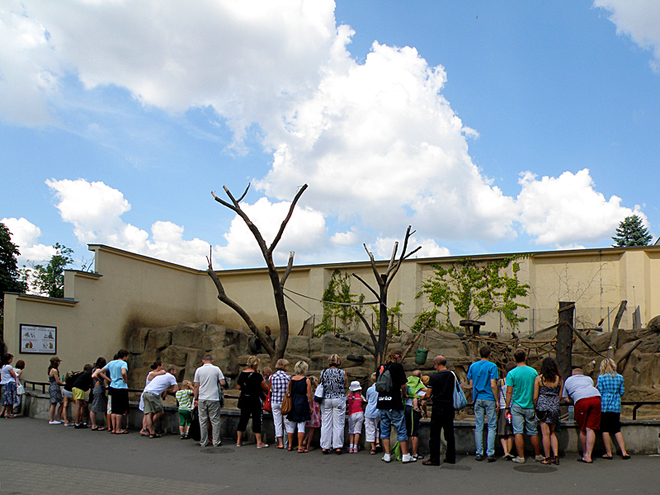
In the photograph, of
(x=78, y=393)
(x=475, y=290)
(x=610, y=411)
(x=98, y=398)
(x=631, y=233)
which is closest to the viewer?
(x=610, y=411)

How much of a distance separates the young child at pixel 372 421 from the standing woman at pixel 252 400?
1902 mm

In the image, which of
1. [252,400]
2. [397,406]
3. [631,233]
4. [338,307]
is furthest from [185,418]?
[631,233]

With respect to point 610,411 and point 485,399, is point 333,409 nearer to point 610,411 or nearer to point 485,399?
point 485,399

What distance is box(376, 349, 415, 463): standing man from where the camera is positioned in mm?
8609

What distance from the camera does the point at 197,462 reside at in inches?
345

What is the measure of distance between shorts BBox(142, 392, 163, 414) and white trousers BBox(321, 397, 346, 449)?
3551 millimetres

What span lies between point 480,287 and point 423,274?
2761 mm

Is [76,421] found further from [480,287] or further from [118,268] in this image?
[480,287]

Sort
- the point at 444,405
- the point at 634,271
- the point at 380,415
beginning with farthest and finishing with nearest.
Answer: the point at 634,271 → the point at 380,415 → the point at 444,405

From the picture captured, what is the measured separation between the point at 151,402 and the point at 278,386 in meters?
2.75

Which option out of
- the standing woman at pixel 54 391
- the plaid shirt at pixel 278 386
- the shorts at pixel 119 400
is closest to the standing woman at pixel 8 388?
the standing woman at pixel 54 391

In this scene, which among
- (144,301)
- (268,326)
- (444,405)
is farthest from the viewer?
(268,326)

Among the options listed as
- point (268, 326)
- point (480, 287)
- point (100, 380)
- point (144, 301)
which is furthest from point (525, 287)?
point (100, 380)

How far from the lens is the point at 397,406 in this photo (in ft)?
28.2
